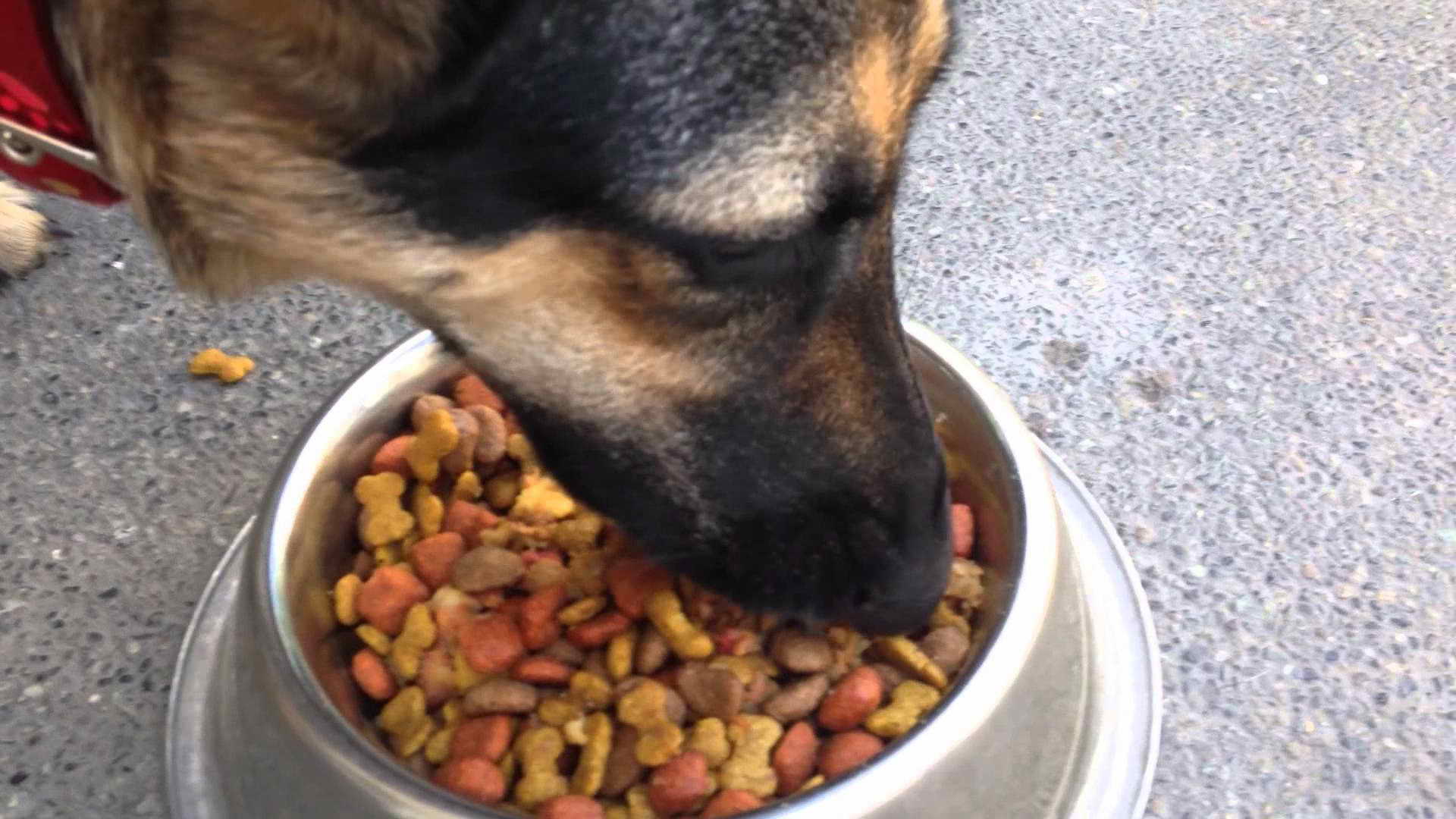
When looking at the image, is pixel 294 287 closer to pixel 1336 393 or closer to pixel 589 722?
pixel 589 722

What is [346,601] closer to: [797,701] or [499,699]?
[499,699]

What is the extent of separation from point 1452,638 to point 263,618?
1.10m

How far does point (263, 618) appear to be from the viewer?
0.98m

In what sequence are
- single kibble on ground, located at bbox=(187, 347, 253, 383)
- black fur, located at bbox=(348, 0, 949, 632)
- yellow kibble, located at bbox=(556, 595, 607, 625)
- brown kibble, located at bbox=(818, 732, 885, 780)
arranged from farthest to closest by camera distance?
single kibble on ground, located at bbox=(187, 347, 253, 383) < yellow kibble, located at bbox=(556, 595, 607, 625) < brown kibble, located at bbox=(818, 732, 885, 780) < black fur, located at bbox=(348, 0, 949, 632)

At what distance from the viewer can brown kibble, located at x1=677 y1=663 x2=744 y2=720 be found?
103 cm

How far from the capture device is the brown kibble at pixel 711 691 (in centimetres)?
103

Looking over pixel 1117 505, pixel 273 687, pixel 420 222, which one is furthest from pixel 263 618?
pixel 1117 505

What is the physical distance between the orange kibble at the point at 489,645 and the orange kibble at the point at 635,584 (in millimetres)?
94

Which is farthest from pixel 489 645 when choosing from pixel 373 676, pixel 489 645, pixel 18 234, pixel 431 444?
pixel 18 234

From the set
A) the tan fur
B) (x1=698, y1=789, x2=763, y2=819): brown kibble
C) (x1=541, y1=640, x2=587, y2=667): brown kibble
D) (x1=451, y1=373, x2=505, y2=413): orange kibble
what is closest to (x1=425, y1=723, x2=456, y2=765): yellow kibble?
(x1=541, y1=640, x2=587, y2=667): brown kibble

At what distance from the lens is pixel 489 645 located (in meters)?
1.07

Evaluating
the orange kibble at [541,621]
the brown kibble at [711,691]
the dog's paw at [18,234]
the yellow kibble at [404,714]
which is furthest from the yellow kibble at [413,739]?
the dog's paw at [18,234]

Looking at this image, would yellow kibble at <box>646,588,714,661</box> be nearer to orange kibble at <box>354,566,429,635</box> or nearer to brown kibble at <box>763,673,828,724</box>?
brown kibble at <box>763,673,828,724</box>

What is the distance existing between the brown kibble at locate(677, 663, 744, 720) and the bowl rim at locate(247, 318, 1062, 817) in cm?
15
